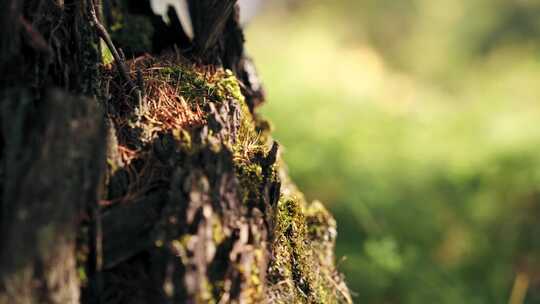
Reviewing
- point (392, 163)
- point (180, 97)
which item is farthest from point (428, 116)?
point (180, 97)

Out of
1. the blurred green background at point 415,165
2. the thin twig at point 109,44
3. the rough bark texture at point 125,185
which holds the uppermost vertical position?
the blurred green background at point 415,165

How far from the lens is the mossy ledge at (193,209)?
177cm

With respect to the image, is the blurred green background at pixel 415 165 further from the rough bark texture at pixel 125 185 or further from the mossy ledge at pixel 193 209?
the rough bark texture at pixel 125 185

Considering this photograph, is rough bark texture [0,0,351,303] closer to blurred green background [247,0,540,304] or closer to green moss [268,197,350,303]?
green moss [268,197,350,303]

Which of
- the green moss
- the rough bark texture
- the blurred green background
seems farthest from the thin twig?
the blurred green background

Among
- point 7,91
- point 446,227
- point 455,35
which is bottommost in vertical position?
point 7,91

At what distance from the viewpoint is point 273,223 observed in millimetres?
2062

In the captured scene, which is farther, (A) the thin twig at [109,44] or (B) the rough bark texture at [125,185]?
(A) the thin twig at [109,44]

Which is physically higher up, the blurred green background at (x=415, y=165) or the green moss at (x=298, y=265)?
the blurred green background at (x=415, y=165)

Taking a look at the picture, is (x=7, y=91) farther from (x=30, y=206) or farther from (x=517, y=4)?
(x=517, y=4)

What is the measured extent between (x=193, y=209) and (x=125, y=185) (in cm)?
29

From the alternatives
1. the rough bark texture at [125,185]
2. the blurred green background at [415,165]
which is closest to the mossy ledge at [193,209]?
the rough bark texture at [125,185]

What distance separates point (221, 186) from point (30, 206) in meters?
0.56

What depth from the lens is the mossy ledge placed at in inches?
69.9
